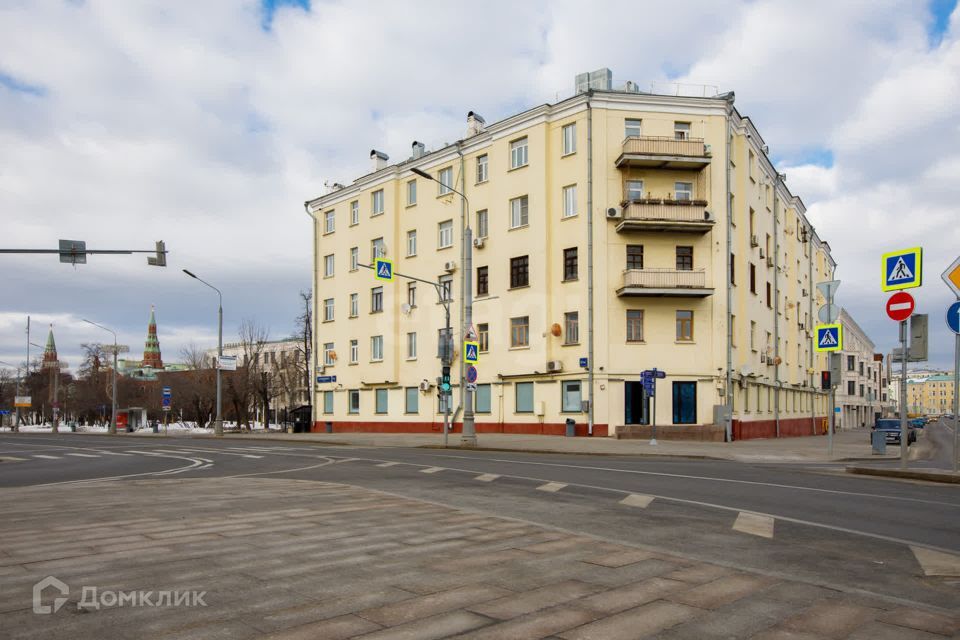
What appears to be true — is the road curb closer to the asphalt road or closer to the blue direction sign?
the asphalt road

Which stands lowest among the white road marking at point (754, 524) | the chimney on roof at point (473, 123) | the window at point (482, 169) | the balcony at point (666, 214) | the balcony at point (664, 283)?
the white road marking at point (754, 524)

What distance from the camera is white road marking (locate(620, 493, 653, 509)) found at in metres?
9.67

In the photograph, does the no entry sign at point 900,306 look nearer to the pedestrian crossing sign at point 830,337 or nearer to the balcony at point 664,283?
the pedestrian crossing sign at point 830,337

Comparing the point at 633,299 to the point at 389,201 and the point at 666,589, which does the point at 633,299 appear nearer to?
the point at 389,201

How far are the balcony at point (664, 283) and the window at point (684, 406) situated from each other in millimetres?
4300

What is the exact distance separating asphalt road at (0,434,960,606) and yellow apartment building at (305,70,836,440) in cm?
1223

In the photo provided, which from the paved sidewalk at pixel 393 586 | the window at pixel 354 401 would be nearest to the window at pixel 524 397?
the window at pixel 354 401

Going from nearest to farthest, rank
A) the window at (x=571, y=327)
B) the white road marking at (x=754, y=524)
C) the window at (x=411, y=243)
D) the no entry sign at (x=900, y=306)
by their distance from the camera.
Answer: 1. the white road marking at (x=754, y=524)
2. the no entry sign at (x=900, y=306)
3. the window at (x=571, y=327)
4. the window at (x=411, y=243)

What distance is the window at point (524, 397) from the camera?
35.5 metres

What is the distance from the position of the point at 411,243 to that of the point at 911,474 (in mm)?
32921

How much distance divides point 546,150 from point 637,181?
15.9ft

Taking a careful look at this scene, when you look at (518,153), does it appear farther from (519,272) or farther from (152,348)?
(152,348)

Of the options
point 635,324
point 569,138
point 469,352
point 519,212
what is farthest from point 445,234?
point 469,352

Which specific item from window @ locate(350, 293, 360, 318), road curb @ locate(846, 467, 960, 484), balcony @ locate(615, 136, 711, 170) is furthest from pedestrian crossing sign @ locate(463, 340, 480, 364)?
window @ locate(350, 293, 360, 318)
